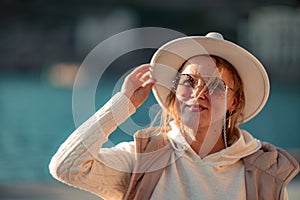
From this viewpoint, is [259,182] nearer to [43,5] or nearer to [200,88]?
[200,88]

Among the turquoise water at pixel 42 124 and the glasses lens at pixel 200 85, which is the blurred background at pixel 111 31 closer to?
the turquoise water at pixel 42 124

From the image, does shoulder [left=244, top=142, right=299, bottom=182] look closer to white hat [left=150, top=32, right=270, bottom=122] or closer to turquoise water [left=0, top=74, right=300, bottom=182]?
white hat [left=150, top=32, right=270, bottom=122]

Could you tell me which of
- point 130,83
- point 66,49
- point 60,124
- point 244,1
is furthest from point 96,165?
point 244,1

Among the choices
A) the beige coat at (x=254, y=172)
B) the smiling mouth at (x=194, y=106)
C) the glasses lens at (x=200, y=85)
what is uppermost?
the glasses lens at (x=200, y=85)

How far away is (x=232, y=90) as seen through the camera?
157cm

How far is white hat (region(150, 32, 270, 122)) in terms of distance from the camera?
1.50 metres

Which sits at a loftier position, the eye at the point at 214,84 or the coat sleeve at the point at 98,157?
the eye at the point at 214,84

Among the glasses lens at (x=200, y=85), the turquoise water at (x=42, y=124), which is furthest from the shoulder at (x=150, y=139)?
the turquoise water at (x=42, y=124)

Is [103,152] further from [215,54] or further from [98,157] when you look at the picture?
[215,54]

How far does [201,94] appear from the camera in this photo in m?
1.48

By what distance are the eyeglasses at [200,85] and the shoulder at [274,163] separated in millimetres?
163

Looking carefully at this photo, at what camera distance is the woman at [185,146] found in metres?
1.46

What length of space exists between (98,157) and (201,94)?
0.26 m

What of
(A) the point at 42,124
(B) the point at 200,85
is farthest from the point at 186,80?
(A) the point at 42,124
